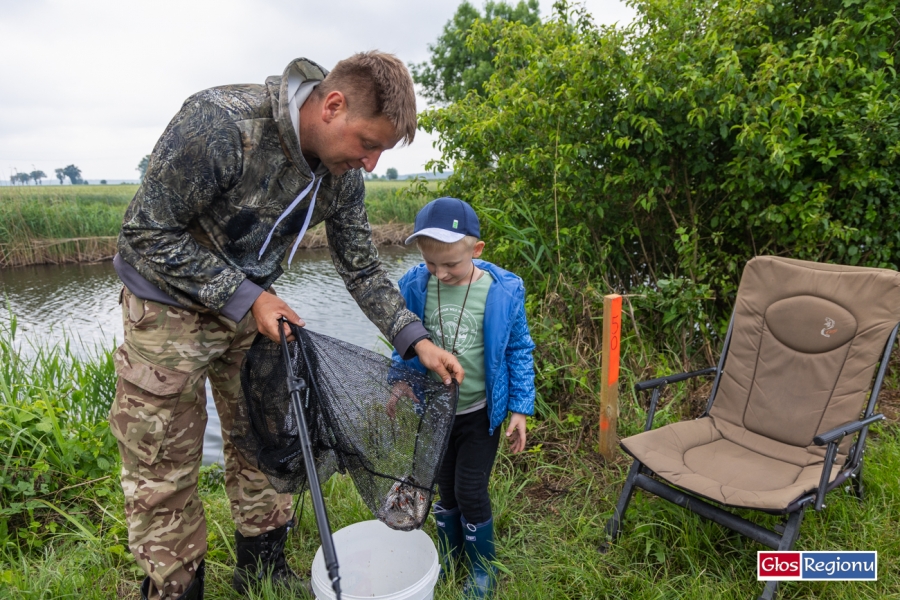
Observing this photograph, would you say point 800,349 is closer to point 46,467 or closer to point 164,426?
point 164,426

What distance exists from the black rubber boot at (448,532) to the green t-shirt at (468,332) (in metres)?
0.49

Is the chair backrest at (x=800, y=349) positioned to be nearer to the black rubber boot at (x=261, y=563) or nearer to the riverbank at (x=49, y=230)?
Answer: the black rubber boot at (x=261, y=563)

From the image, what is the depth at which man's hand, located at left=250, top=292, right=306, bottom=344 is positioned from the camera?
1.67m

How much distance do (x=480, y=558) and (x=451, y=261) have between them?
3.66 ft

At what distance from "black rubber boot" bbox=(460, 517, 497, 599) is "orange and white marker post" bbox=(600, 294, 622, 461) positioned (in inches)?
37.7

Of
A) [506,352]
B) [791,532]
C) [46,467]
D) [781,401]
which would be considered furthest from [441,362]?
[46,467]

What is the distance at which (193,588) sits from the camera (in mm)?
1932

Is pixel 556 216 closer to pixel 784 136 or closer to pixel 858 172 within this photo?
pixel 784 136

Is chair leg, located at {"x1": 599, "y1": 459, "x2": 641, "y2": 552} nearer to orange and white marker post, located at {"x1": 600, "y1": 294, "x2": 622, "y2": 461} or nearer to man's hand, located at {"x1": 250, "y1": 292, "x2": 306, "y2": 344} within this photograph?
orange and white marker post, located at {"x1": 600, "y1": 294, "x2": 622, "y2": 461}

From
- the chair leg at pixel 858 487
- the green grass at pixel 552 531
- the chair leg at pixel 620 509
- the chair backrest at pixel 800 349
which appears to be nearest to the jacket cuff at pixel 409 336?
the green grass at pixel 552 531

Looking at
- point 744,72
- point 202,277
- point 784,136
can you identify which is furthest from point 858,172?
point 202,277

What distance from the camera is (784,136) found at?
3.21 metres

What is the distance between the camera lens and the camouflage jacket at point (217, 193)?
161cm

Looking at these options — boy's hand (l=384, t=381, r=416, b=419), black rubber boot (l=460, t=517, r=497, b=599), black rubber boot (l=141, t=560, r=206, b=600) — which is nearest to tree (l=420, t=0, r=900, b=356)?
black rubber boot (l=460, t=517, r=497, b=599)
